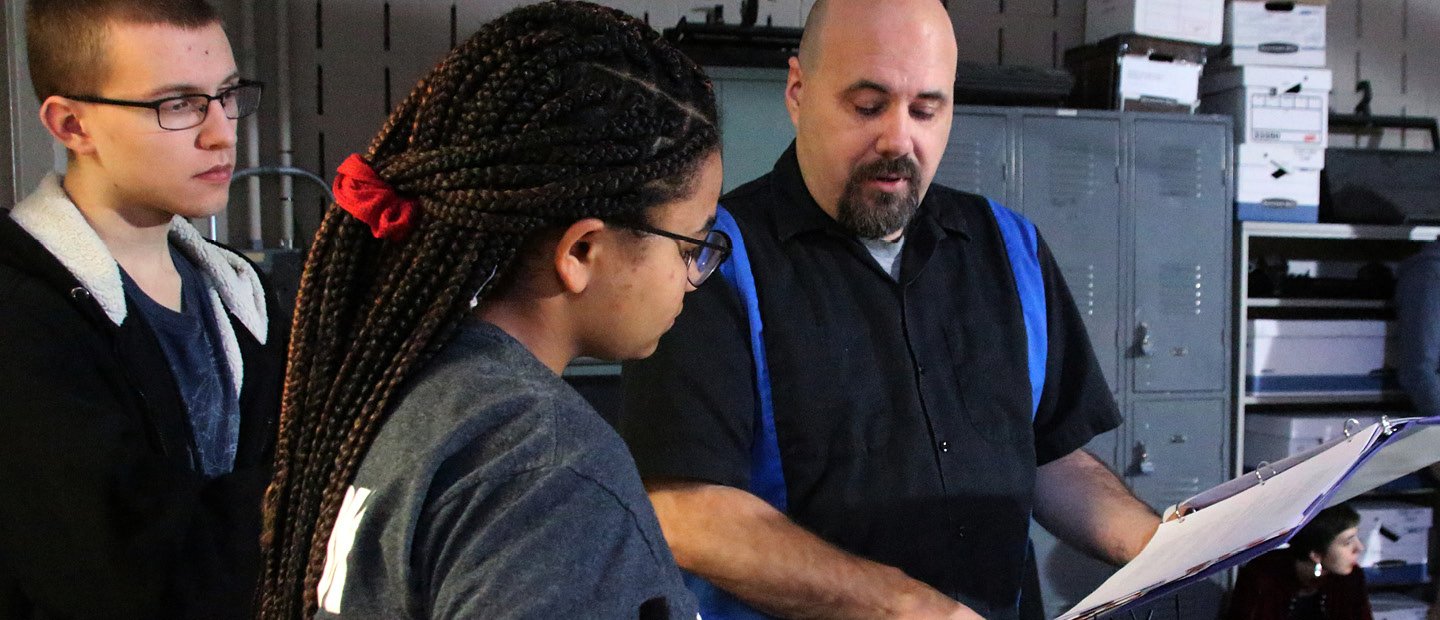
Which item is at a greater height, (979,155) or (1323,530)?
(979,155)

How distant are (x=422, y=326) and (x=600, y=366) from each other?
97.0 inches

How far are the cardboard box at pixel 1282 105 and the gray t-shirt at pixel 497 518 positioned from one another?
3.31 meters

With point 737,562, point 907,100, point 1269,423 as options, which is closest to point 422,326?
point 737,562

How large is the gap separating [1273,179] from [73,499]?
343 cm

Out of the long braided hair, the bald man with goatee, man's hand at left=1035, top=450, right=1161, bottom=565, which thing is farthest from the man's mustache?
the long braided hair

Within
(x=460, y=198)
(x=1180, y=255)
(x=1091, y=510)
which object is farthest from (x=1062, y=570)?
(x=460, y=198)

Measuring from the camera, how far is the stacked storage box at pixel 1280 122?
131 inches

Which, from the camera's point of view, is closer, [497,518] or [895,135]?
[497,518]

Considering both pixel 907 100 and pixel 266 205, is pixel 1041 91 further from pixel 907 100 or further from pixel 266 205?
pixel 266 205

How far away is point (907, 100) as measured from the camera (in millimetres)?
1231

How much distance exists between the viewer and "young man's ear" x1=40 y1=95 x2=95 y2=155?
1.13 m

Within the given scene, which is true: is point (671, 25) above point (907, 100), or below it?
above

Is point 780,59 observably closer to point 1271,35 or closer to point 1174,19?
point 1174,19

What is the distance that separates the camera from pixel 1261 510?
863 mm
